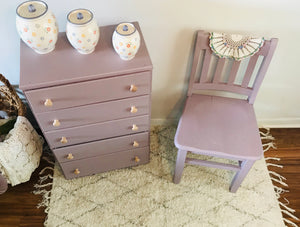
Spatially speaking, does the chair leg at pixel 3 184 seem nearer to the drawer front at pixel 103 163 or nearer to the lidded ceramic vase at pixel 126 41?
the drawer front at pixel 103 163

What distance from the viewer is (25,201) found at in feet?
5.21

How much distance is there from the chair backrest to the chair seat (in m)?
0.07

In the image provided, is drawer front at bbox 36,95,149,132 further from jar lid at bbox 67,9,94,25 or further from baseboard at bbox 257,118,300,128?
baseboard at bbox 257,118,300,128

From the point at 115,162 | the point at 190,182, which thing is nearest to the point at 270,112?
the point at 190,182

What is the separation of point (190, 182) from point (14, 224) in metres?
1.02

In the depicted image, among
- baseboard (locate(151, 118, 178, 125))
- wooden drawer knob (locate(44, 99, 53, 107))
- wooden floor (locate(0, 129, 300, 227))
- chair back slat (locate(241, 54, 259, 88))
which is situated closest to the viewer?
wooden drawer knob (locate(44, 99, 53, 107))

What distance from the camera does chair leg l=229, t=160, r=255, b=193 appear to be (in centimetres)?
138

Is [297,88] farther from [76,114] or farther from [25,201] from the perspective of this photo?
[25,201]

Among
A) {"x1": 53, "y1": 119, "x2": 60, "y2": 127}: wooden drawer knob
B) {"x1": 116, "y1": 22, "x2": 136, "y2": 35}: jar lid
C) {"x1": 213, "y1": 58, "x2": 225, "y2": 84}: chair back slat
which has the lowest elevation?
{"x1": 53, "y1": 119, "x2": 60, "y2": 127}: wooden drawer knob

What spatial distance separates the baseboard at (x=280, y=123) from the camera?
6.31 ft

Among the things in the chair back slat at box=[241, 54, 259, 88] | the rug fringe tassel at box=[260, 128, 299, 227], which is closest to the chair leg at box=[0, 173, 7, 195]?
the chair back slat at box=[241, 54, 259, 88]

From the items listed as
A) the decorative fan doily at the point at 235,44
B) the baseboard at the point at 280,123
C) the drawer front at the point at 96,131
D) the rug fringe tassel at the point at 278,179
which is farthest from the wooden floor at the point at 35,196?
the decorative fan doily at the point at 235,44

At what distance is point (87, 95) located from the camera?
3.76ft

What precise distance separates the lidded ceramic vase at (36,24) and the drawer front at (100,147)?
56 cm
